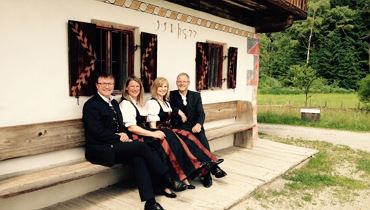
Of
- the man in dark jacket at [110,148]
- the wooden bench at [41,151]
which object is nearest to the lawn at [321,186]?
the man in dark jacket at [110,148]

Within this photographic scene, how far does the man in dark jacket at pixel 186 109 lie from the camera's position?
501 centimetres

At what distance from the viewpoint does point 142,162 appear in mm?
3768

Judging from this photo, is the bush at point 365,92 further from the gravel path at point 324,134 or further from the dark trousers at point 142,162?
the dark trousers at point 142,162

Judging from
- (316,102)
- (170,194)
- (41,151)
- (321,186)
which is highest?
(41,151)

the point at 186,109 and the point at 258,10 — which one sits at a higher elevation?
the point at 258,10

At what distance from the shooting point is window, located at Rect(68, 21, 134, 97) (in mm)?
3922

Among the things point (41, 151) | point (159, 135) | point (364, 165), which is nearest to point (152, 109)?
point (159, 135)

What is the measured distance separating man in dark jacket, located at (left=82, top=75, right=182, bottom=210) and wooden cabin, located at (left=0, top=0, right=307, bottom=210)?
204 mm

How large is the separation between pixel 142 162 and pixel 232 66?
3941mm

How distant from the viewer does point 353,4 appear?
37625mm

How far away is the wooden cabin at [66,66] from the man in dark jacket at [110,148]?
0.20 m

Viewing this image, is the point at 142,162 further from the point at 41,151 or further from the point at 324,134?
the point at 324,134

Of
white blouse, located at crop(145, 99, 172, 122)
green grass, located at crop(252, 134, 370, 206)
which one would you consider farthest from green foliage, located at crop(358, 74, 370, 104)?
white blouse, located at crop(145, 99, 172, 122)

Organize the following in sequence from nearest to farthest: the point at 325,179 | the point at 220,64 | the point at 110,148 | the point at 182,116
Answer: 1. the point at 110,148
2. the point at 182,116
3. the point at 325,179
4. the point at 220,64
